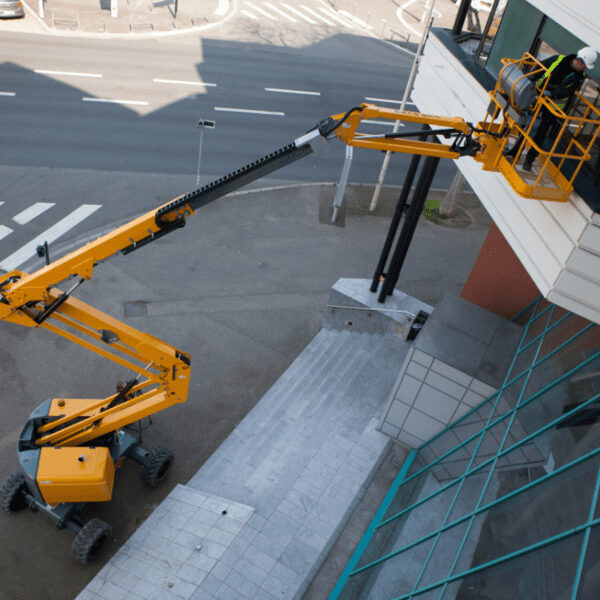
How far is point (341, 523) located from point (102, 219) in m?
14.6

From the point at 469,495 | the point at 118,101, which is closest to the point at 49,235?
the point at 118,101

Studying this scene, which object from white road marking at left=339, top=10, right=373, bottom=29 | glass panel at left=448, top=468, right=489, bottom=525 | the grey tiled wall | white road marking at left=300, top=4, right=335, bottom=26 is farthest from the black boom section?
white road marking at left=339, top=10, right=373, bottom=29

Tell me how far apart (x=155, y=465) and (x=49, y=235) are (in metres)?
10.8

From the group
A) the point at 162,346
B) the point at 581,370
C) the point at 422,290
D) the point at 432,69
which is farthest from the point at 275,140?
the point at 581,370

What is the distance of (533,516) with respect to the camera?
827cm

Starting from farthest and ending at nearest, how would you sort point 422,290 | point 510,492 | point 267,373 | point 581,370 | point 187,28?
1. point 187,28
2. point 422,290
3. point 267,373
4. point 581,370
5. point 510,492

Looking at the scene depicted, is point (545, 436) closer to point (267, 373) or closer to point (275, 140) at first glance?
point (267, 373)

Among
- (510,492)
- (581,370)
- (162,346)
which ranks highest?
(581,370)

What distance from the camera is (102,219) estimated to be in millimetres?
21953

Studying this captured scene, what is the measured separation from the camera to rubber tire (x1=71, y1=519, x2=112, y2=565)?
39.3 feet

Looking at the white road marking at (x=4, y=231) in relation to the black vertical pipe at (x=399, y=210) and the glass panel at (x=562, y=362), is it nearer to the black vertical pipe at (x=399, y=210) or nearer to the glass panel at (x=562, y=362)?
the black vertical pipe at (x=399, y=210)

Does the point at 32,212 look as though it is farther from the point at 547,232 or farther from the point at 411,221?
the point at 547,232

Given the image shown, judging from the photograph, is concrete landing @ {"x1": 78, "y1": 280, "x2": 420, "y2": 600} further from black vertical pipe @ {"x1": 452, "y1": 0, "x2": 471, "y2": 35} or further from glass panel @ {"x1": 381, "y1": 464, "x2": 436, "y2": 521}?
black vertical pipe @ {"x1": 452, "y1": 0, "x2": 471, "y2": 35}

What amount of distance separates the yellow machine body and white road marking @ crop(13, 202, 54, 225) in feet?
37.9
